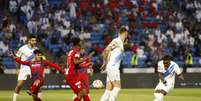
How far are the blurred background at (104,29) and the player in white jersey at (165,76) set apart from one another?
13.7 m

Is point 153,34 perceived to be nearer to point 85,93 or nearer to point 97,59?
point 97,59

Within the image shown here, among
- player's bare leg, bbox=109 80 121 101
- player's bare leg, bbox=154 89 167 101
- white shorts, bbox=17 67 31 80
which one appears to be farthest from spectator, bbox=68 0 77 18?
player's bare leg, bbox=109 80 121 101

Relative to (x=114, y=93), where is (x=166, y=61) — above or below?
above

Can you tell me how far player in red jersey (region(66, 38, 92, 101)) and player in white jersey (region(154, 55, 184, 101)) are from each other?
3.75 m

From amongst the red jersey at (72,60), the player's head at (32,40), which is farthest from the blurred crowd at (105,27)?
the red jersey at (72,60)

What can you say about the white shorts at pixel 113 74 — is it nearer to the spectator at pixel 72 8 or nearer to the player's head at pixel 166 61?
the player's head at pixel 166 61

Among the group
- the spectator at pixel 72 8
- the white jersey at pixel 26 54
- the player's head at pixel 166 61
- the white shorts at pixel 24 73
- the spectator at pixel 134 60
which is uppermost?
the spectator at pixel 72 8

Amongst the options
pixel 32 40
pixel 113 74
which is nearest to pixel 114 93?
pixel 113 74

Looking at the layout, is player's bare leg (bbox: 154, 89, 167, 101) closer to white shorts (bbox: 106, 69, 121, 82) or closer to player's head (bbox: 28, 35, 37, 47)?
white shorts (bbox: 106, 69, 121, 82)

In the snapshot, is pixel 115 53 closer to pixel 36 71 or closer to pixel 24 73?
pixel 36 71

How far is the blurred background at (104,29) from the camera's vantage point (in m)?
35.2

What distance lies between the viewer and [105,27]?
38.0 m

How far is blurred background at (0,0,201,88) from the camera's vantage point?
35.2 m

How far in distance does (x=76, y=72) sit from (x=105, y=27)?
69.5 feet
